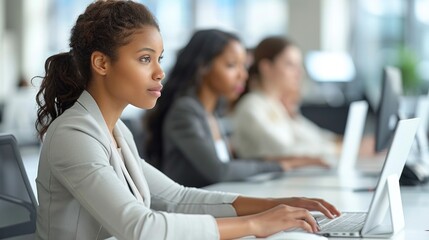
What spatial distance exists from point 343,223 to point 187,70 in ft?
5.83

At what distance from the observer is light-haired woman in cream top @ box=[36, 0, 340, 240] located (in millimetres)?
1729

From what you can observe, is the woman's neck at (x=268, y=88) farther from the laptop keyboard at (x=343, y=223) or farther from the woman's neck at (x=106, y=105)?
the woman's neck at (x=106, y=105)

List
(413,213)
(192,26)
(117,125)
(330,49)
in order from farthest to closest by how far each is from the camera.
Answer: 1. (192,26)
2. (330,49)
3. (413,213)
4. (117,125)

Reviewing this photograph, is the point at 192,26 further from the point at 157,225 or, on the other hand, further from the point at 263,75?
the point at 157,225

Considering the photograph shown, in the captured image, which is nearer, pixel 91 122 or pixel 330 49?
pixel 91 122

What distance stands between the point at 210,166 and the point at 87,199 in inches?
69.0

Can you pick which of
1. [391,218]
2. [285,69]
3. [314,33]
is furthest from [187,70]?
[314,33]

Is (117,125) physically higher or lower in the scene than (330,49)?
higher

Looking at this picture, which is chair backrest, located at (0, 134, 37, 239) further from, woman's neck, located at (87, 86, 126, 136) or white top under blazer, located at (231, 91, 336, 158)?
white top under blazer, located at (231, 91, 336, 158)

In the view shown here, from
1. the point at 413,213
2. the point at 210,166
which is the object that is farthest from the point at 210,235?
the point at 210,166

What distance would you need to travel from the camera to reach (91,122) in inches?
73.7

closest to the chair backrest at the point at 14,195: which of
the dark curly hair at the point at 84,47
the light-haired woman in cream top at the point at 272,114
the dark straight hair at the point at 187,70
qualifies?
the dark curly hair at the point at 84,47

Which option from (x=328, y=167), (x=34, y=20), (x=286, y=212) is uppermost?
(x=286, y=212)

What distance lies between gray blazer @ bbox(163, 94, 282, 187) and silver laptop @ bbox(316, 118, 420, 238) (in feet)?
4.59
